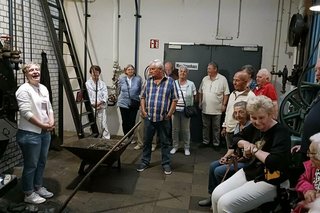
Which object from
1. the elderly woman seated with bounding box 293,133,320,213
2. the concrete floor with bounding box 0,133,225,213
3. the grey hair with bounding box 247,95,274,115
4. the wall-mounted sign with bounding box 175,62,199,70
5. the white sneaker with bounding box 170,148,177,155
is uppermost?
the wall-mounted sign with bounding box 175,62,199,70

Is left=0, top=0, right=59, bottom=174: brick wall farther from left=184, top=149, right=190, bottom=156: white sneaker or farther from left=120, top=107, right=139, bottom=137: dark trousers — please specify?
left=184, top=149, right=190, bottom=156: white sneaker

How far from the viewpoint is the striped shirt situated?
3713 mm

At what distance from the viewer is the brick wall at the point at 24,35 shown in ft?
11.8

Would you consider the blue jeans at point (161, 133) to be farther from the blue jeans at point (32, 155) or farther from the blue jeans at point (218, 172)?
the blue jeans at point (32, 155)

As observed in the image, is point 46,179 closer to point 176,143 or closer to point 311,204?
point 176,143

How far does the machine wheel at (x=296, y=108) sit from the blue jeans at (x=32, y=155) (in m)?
2.46

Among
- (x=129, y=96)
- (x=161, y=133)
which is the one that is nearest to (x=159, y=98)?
(x=161, y=133)

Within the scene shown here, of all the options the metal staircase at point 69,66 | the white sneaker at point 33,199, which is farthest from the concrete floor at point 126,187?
the metal staircase at point 69,66

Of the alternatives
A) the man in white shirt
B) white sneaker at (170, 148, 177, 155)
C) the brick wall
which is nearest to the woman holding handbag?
white sneaker at (170, 148, 177, 155)

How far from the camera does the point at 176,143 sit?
485 cm

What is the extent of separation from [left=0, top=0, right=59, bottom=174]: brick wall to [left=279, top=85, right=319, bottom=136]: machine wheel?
3190 mm

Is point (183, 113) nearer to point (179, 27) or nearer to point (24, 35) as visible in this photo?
point (179, 27)

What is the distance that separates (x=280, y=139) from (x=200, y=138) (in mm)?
3487

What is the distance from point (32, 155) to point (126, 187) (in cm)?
112
